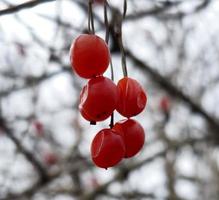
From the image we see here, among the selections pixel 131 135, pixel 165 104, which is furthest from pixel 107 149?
pixel 165 104

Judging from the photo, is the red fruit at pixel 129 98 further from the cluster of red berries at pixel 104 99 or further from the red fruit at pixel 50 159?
the red fruit at pixel 50 159

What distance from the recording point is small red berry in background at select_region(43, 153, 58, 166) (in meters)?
3.72

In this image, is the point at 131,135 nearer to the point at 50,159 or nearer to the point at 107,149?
the point at 107,149

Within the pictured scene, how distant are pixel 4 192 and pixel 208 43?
7.49 ft

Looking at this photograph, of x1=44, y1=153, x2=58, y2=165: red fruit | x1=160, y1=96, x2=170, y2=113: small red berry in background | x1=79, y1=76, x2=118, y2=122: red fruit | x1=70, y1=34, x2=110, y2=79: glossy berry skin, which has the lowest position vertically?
x1=44, y1=153, x2=58, y2=165: red fruit

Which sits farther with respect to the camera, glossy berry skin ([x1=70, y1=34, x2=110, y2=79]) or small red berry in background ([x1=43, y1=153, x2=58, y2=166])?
small red berry in background ([x1=43, y1=153, x2=58, y2=166])

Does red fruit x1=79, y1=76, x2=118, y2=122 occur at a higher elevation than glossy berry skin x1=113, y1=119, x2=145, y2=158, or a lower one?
higher

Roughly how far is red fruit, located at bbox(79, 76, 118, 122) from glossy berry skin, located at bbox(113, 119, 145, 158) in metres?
0.08

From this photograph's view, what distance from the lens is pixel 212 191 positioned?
483cm

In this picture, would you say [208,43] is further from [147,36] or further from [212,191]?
[212,191]

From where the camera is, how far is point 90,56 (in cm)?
83

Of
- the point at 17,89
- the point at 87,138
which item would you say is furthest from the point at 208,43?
the point at 17,89

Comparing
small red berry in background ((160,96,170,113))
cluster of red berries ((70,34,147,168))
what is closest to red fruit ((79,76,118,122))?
cluster of red berries ((70,34,147,168))

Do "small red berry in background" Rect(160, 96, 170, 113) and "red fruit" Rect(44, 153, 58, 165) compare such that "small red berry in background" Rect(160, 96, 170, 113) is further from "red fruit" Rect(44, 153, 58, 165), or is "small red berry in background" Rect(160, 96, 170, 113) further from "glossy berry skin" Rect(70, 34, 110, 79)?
"glossy berry skin" Rect(70, 34, 110, 79)
